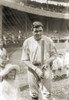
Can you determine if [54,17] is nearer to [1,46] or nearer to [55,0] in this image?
[55,0]

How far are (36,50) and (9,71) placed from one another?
0.62ft

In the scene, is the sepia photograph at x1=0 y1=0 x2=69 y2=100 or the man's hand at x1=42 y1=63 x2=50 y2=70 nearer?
the man's hand at x1=42 y1=63 x2=50 y2=70

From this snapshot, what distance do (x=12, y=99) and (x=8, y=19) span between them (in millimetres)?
695

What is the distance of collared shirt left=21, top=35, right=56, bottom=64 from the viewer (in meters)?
1.61

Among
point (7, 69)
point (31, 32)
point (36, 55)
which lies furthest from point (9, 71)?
point (31, 32)

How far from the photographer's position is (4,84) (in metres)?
1.54

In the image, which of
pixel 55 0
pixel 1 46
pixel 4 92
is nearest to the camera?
pixel 4 92

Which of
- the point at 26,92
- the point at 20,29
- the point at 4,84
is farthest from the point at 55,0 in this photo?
the point at 4,84

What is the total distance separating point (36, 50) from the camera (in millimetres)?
1611

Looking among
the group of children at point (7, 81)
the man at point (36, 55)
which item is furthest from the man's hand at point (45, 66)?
the group of children at point (7, 81)

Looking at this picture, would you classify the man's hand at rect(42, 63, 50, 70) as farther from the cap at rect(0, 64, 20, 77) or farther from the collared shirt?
the cap at rect(0, 64, 20, 77)

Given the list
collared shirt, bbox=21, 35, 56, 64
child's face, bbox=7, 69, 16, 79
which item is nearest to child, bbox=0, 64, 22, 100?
child's face, bbox=7, 69, 16, 79

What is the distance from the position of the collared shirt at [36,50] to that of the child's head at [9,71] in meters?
0.08

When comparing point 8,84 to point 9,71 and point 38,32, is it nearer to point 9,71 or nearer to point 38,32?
point 9,71
